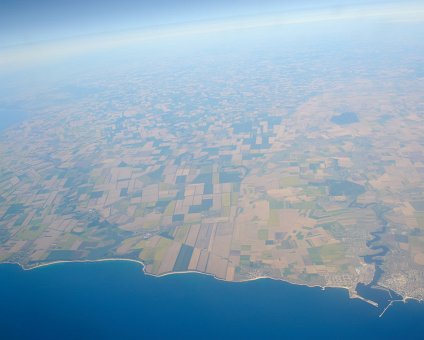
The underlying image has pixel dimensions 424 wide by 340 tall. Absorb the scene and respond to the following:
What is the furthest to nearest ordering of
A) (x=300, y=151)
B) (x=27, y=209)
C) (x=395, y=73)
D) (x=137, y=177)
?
(x=395, y=73)
(x=300, y=151)
(x=137, y=177)
(x=27, y=209)

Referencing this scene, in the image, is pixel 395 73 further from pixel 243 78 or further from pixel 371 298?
pixel 371 298

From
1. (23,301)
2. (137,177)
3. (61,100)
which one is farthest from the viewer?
(61,100)

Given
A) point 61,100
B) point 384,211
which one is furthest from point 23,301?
point 61,100

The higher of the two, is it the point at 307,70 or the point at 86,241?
the point at 86,241

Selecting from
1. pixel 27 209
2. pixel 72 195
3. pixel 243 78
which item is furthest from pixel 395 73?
pixel 27 209

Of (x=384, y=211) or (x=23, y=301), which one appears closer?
(x=23, y=301)

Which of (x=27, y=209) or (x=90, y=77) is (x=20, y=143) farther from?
(x=90, y=77)
